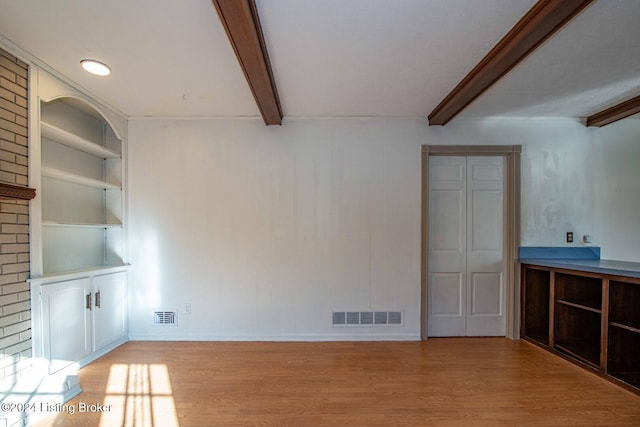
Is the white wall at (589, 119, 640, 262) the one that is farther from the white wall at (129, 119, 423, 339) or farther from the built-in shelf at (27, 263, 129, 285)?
the built-in shelf at (27, 263, 129, 285)

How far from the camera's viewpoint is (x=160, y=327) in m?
3.25

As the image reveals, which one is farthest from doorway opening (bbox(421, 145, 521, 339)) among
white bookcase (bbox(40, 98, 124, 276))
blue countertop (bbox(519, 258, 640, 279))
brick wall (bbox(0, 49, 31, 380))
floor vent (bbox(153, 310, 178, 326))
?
brick wall (bbox(0, 49, 31, 380))

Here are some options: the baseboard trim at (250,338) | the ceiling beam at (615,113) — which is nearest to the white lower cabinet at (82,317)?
the baseboard trim at (250,338)

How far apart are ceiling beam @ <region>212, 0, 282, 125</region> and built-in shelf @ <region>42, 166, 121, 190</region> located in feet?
5.77

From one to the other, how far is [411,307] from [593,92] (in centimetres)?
267

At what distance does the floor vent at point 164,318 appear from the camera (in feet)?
10.6

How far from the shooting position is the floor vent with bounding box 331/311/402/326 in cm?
326

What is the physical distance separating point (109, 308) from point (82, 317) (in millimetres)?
337

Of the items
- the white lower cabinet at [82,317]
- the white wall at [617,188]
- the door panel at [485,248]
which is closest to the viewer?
the white lower cabinet at [82,317]

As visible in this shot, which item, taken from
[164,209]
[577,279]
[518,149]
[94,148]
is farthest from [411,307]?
[94,148]

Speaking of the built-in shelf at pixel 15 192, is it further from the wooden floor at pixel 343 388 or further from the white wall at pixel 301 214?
the wooden floor at pixel 343 388

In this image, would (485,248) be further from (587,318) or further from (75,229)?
(75,229)

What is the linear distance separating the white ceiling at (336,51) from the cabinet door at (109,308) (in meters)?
1.79

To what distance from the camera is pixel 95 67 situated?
2.29 metres
